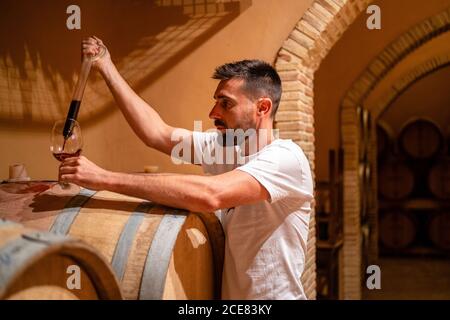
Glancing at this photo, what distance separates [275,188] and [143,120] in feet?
2.84

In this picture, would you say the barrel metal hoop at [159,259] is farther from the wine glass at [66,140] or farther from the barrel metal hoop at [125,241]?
the wine glass at [66,140]

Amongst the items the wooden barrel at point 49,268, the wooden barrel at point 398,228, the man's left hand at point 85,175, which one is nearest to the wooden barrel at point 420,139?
the wooden barrel at point 398,228

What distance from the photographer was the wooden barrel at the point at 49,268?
1.03 metres

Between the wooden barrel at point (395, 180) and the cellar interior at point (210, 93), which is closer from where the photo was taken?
the cellar interior at point (210, 93)

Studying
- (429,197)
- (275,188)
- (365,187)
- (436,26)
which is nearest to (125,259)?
(275,188)

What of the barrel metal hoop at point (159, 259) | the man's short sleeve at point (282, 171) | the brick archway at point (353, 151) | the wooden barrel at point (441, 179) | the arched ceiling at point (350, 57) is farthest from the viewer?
the wooden barrel at point (441, 179)

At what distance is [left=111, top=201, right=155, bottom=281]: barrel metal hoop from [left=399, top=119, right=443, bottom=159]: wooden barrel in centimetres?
885

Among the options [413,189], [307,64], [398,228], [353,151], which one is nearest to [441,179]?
[413,189]

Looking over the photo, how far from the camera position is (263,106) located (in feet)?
6.89

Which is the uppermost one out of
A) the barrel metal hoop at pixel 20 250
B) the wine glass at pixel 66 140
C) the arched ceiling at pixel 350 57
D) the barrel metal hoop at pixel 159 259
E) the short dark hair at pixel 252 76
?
the arched ceiling at pixel 350 57

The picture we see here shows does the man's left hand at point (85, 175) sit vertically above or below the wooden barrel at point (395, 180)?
above

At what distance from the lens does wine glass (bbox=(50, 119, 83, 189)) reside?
188cm

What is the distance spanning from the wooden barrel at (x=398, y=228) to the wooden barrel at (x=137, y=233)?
831 centimetres

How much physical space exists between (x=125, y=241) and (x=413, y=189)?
925 centimetres
